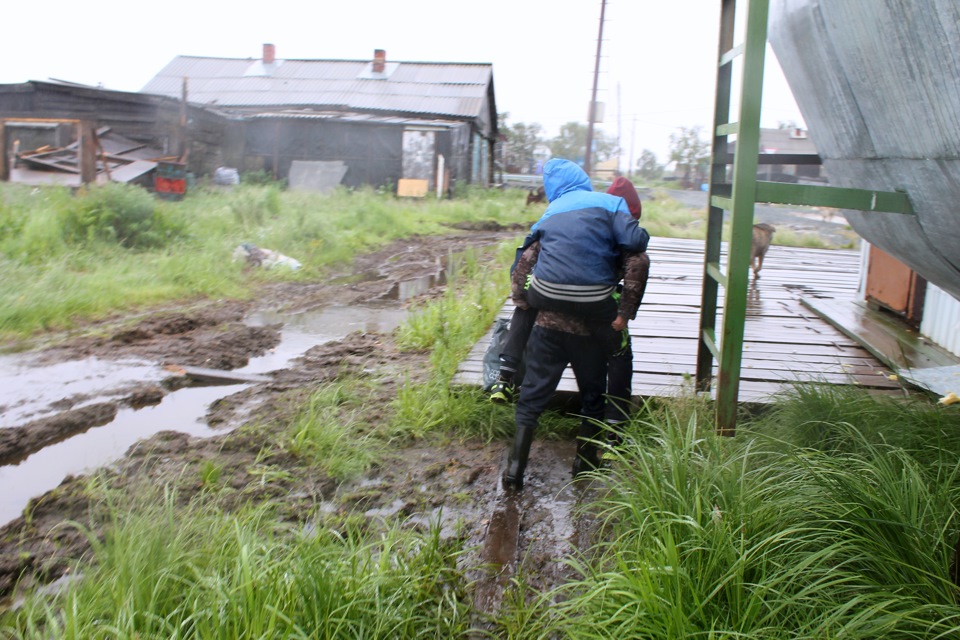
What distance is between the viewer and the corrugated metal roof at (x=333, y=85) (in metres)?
27.8

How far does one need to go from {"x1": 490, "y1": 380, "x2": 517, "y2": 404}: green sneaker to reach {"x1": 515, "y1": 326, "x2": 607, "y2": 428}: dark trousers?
0.51 meters

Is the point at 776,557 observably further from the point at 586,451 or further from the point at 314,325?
the point at 314,325

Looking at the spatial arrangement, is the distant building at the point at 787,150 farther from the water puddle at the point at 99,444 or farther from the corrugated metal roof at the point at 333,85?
the water puddle at the point at 99,444

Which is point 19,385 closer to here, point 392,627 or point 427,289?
point 392,627

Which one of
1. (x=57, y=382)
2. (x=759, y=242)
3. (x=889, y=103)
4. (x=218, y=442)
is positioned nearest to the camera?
(x=889, y=103)

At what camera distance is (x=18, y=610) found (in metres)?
2.75

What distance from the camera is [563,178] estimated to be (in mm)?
4043

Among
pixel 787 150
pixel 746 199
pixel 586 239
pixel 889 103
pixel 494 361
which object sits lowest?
pixel 494 361

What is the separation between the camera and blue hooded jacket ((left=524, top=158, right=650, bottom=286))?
3764 millimetres

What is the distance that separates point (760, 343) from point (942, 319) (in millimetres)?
1304

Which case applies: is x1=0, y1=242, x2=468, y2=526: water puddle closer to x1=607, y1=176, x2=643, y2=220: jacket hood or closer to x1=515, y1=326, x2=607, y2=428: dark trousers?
x1=515, y1=326, x2=607, y2=428: dark trousers

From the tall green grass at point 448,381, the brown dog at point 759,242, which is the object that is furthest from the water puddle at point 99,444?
the brown dog at point 759,242

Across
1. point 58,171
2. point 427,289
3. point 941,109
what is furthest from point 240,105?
point 941,109

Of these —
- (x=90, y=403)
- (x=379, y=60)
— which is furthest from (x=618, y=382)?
(x=379, y=60)
